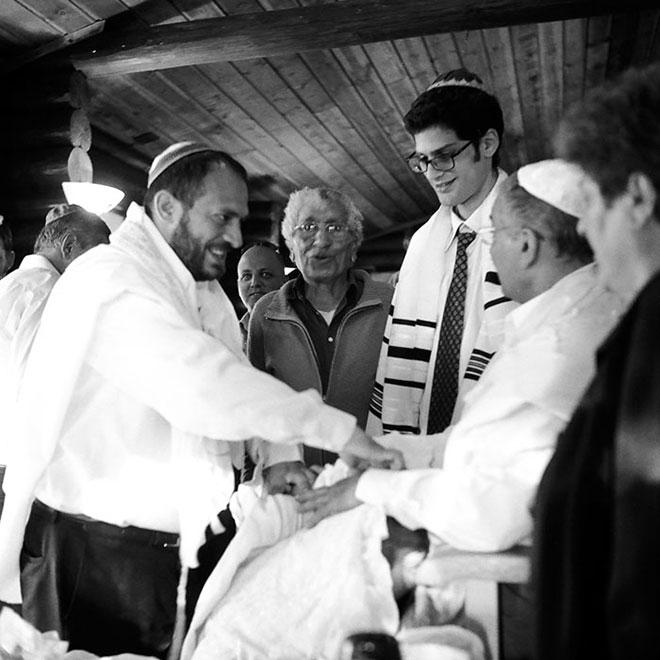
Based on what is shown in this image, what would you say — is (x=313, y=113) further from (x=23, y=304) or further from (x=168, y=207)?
(x=168, y=207)

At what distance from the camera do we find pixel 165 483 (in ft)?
6.55

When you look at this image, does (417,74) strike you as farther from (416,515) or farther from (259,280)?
(416,515)

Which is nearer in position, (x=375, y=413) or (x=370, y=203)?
(x=375, y=413)

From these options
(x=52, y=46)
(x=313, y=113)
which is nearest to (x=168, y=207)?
(x=52, y=46)

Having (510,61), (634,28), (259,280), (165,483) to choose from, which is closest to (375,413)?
(165,483)

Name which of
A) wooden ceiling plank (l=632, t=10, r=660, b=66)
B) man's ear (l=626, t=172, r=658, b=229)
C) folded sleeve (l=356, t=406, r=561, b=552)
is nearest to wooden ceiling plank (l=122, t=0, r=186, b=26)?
wooden ceiling plank (l=632, t=10, r=660, b=66)

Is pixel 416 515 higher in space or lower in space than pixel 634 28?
lower

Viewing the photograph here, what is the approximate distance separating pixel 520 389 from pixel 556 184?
0.54 metres

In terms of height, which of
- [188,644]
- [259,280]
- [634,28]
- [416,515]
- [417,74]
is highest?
[634,28]

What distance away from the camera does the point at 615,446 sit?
1.06 metres

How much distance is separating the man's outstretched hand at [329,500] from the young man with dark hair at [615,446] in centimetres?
73

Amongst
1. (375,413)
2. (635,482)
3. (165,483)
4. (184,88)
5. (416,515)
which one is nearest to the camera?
(635,482)

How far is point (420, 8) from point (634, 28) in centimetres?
232

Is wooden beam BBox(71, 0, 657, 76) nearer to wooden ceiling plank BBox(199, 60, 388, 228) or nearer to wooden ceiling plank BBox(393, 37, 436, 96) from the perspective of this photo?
wooden ceiling plank BBox(199, 60, 388, 228)
